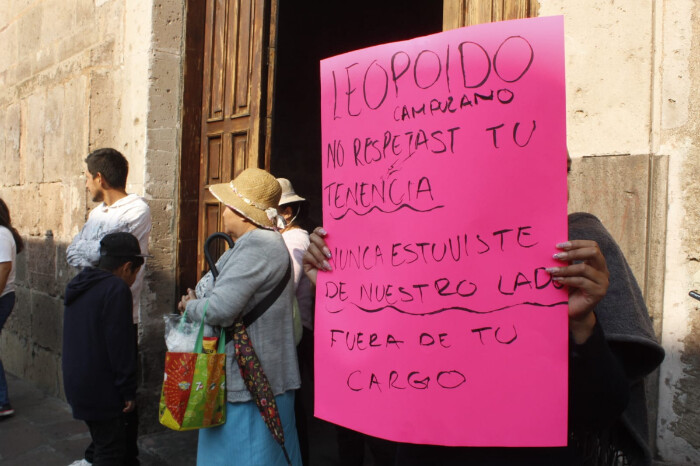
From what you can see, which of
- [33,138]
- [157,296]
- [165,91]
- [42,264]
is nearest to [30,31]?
[33,138]

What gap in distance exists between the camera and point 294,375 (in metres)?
2.59

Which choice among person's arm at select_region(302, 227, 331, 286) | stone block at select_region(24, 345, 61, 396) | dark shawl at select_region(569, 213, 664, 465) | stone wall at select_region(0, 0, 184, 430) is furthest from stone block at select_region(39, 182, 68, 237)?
dark shawl at select_region(569, 213, 664, 465)

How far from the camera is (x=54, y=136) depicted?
5.58m

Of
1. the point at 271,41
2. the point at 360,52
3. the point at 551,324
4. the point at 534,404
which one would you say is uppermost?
the point at 271,41

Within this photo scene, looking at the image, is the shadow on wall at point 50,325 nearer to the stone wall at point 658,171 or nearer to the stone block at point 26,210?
the stone block at point 26,210

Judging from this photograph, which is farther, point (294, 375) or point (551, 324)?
point (294, 375)

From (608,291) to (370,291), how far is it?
1.68ft

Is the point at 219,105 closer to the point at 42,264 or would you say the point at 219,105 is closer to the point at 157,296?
the point at 157,296

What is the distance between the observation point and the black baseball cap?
3.12 metres

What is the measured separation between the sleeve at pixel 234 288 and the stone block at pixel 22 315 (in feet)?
14.2

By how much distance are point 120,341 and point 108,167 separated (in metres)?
1.15

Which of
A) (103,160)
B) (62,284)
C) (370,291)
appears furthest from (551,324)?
(62,284)

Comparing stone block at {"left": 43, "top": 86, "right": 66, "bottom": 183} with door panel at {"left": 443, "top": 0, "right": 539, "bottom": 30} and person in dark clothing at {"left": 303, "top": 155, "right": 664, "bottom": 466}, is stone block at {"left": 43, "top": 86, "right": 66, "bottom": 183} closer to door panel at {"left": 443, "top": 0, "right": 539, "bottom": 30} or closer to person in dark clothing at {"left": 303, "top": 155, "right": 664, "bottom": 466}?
door panel at {"left": 443, "top": 0, "right": 539, "bottom": 30}

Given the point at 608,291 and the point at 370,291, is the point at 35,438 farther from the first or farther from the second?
the point at 608,291
